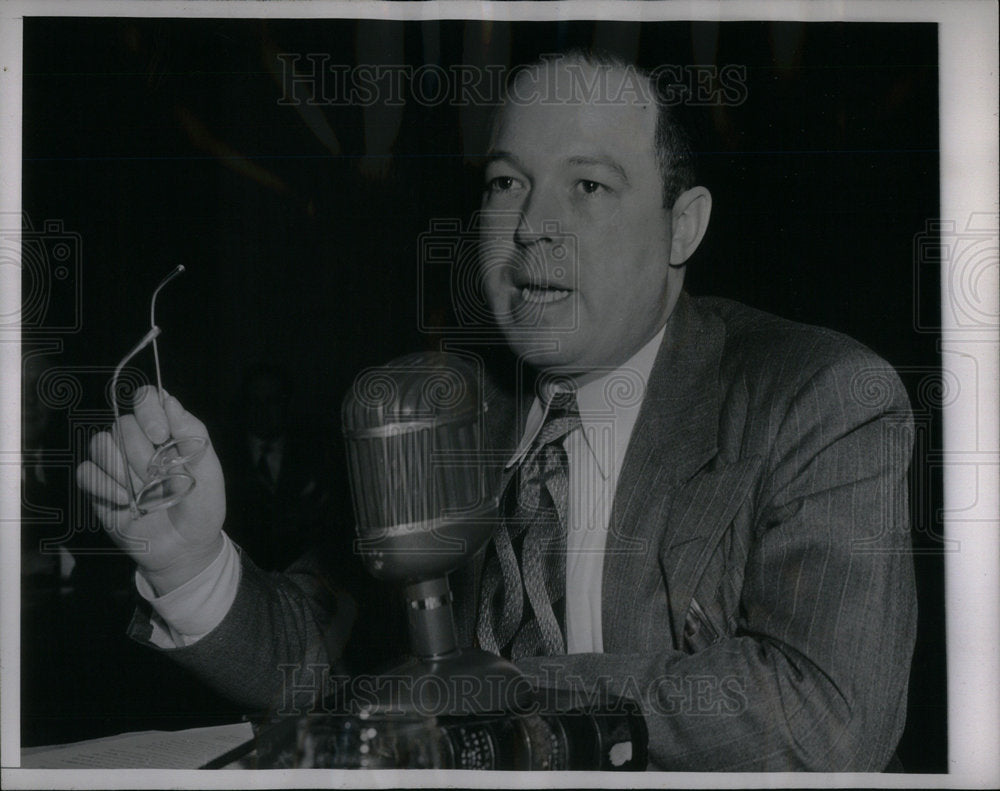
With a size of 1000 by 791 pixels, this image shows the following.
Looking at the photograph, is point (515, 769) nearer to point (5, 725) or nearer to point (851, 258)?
point (5, 725)

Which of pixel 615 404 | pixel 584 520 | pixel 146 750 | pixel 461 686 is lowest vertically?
pixel 146 750

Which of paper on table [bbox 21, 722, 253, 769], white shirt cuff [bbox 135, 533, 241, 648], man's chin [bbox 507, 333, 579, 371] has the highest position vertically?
man's chin [bbox 507, 333, 579, 371]

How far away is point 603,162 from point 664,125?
0.47 feet

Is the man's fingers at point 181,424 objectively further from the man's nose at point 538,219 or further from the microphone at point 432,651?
the man's nose at point 538,219

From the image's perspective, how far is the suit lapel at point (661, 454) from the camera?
182 centimetres

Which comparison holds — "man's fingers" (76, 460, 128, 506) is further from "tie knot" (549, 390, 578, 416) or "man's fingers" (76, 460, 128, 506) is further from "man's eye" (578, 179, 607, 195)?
"man's eye" (578, 179, 607, 195)

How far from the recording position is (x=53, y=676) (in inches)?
77.8

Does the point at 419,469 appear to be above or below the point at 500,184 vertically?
below

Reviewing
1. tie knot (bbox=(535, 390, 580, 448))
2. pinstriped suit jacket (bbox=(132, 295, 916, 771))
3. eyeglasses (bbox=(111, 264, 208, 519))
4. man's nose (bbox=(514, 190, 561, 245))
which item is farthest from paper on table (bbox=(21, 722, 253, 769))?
man's nose (bbox=(514, 190, 561, 245))

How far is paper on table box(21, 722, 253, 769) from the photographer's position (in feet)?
6.37

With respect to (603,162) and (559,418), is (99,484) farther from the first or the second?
(603,162)

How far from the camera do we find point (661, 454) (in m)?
1.84

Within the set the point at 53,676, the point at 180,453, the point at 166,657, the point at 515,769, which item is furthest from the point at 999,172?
the point at 53,676

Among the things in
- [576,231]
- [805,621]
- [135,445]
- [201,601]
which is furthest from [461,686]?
[576,231]
